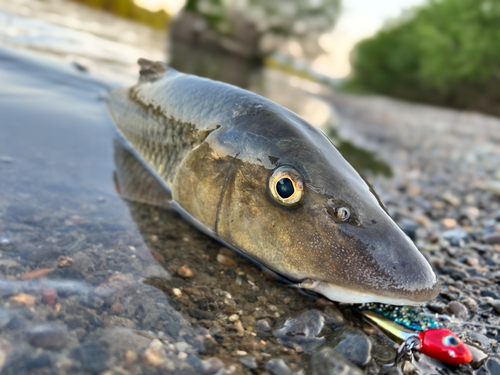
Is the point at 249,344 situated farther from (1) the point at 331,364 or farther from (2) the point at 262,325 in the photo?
(1) the point at 331,364

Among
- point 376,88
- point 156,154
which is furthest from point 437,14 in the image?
point 156,154

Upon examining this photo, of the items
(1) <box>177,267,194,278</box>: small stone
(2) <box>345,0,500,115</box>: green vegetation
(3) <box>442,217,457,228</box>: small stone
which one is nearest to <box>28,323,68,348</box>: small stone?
(1) <box>177,267,194,278</box>: small stone

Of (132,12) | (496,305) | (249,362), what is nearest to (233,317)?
(249,362)

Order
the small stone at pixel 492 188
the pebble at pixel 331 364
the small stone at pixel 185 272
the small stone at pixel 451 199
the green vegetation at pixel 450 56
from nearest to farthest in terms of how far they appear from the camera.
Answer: the pebble at pixel 331 364 → the small stone at pixel 185 272 → the small stone at pixel 451 199 → the small stone at pixel 492 188 → the green vegetation at pixel 450 56

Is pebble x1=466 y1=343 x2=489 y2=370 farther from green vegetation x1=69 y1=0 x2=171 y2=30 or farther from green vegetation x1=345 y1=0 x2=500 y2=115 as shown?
green vegetation x1=69 y1=0 x2=171 y2=30

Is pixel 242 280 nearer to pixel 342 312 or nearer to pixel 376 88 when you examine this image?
pixel 342 312

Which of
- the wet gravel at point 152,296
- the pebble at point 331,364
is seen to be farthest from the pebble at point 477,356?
the pebble at point 331,364

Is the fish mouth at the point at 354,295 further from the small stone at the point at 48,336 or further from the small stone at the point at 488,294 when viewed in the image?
the small stone at the point at 48,336
